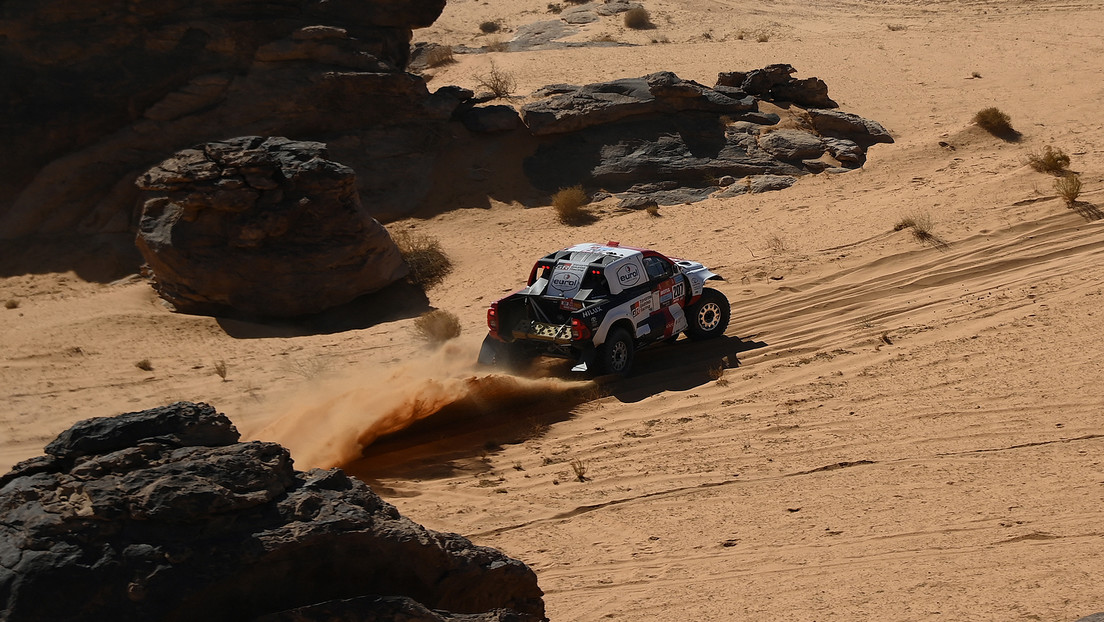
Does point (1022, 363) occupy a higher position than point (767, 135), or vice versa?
point (767, 135)

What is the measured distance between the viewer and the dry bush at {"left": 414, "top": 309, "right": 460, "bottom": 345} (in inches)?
654

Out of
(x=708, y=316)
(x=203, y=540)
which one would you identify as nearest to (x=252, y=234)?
(x=708, y=316)

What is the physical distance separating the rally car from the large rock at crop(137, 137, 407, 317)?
542 centimetres

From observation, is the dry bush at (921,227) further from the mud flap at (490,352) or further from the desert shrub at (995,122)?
the mud flap at (490,352)

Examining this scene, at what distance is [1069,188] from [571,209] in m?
9.72

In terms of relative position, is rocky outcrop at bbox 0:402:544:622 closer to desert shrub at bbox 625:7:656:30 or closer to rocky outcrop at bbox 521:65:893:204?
rocky outcrop at bbox 521:65:893:204

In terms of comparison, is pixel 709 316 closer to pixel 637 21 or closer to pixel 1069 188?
pixel 1069 188

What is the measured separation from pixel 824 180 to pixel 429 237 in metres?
8.80

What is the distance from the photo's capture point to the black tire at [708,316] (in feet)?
50.1

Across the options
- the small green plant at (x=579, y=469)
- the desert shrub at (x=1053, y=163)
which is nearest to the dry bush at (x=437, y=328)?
the small green plant at (x=579, y=469)

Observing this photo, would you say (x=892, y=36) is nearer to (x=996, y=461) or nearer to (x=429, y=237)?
(x=429, y=237)

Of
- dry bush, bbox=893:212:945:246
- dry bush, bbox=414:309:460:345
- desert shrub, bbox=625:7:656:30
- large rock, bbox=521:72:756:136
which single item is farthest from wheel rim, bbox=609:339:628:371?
desert shrub, bbox=625:7:656:30

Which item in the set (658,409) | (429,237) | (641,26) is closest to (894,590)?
(658,409)

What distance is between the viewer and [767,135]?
25000 mm
